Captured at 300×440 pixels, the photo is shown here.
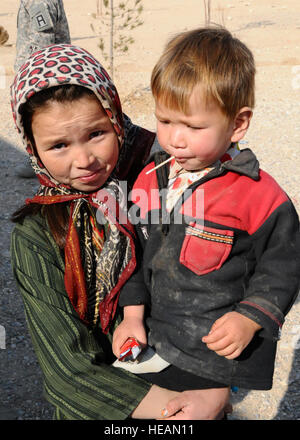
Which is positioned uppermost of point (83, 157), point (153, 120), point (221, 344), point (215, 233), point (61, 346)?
point (83, 157)

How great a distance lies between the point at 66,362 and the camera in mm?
1744

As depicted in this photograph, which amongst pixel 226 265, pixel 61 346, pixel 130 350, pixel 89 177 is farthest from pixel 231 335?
pixel 89 177

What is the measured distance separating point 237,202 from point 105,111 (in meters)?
0.57

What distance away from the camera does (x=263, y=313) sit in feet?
5.32

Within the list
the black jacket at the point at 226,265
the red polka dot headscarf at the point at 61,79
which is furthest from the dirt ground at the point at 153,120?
the black jacket at the point at 226,265

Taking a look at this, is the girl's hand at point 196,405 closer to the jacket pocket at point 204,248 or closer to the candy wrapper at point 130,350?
the candy wrapper at point 130,350

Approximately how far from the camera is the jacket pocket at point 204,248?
1629mm

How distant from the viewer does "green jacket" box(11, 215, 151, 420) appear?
172 cm

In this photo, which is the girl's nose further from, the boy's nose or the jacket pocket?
the jacket pocket

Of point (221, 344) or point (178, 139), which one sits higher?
point (178, 139)

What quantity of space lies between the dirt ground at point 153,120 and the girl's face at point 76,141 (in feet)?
1.67

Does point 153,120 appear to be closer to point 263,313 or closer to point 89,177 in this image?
point 89,177

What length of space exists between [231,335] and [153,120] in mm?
6425

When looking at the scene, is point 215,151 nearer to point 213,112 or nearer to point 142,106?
point 213,112
